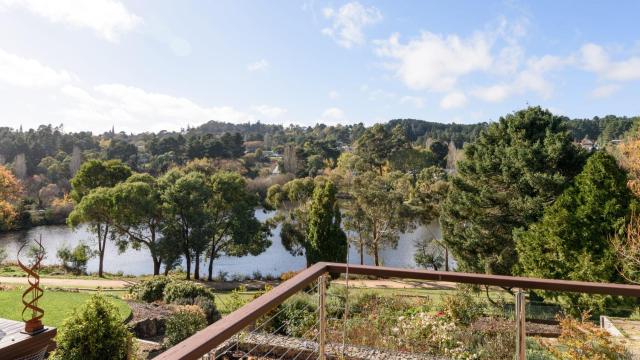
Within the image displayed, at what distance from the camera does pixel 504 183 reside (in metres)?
13.2

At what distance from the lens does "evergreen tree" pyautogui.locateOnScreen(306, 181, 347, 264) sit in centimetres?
1725

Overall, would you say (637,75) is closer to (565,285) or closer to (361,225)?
(361,225)

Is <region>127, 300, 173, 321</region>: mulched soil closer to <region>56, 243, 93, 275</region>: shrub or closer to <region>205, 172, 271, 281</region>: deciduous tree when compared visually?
<region>205, 172, 271, 281</region>: deciduous tree

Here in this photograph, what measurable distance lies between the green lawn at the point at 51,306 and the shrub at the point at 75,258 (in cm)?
999

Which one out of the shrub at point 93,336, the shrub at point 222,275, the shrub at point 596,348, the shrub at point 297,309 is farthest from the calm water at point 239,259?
the shrub at point 596,348

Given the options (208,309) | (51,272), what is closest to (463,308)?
(208,309)

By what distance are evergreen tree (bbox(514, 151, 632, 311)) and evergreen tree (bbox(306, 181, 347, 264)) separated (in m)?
8.81

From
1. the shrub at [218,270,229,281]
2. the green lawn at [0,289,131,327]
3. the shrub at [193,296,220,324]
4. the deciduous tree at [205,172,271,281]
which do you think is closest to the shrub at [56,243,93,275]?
the deciduous tree at [205,172,271,281]

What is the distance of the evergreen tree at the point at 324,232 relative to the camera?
1725 cm

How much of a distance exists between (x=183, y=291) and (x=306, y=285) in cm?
904

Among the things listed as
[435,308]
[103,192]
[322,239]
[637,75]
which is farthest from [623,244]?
[103,192]

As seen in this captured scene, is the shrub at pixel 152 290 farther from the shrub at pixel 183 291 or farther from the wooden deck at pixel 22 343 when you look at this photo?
the wooden deck at pixel 22 343

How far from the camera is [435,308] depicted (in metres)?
6.21

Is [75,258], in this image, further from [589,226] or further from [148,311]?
[589,226]
